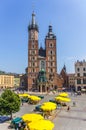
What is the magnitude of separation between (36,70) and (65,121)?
243 ft

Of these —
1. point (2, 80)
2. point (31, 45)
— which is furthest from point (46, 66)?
point (2, 80)

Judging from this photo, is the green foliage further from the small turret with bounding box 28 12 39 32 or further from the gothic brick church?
the small turret with bounding box 28 12 39 32

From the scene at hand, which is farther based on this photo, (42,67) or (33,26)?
(33,26)

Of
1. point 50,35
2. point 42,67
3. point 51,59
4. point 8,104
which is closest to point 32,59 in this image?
point 42,67

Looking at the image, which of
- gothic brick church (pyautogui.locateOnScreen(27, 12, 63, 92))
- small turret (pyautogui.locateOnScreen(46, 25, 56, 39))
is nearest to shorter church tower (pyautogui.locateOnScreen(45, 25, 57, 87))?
gothic brick church (pyautogui.locateOnScreen(27, 12, 63, 92))

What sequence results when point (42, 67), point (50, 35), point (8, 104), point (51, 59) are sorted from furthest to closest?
point (50, 35) < point (51, 59) < point (42, 67) < point (8, 104)

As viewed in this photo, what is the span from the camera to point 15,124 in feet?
105

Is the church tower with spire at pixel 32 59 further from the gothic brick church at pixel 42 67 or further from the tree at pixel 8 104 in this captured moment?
the tree at pixel 8 104

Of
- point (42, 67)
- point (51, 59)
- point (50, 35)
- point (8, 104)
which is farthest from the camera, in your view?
point (50, 35)

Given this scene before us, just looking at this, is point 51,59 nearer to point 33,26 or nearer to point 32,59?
A: point 32,59

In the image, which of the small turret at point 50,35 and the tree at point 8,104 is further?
the small turret at point 50,35

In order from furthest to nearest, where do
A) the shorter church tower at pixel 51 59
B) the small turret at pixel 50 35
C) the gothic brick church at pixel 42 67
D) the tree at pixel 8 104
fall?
the small turret at pixel 50 35, the shorter church tower at pixel 51 59, the gothic brick church at pixel 42 67, the tree at pixel 8 104

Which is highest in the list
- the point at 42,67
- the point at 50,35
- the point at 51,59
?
the point at 50,35

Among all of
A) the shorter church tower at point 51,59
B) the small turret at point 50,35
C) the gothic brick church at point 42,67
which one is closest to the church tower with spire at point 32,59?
the gothic brick church at point 42,67
